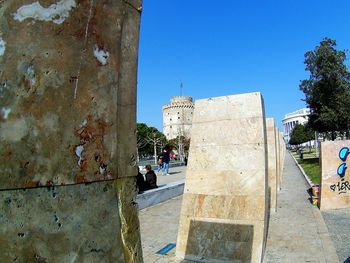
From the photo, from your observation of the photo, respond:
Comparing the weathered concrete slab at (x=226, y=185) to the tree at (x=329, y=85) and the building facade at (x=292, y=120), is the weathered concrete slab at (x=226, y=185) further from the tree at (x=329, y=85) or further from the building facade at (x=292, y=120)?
the building facade at (x=292, y=120)

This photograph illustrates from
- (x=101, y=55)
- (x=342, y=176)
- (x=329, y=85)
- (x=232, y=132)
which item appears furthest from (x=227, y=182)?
(x=329, y=85)

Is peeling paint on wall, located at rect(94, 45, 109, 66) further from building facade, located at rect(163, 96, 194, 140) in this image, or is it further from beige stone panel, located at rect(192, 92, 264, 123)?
building facade, located at rect(163, 96, 194, 140)

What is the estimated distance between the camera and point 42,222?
1.44 meters

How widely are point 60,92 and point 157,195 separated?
36.7 ft

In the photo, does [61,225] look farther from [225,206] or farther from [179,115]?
[179,115]

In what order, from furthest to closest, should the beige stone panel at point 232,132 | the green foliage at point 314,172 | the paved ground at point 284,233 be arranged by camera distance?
the green foliage at point 314,172
the beige stone panel at point 232,132
the paved ground at point 284,233

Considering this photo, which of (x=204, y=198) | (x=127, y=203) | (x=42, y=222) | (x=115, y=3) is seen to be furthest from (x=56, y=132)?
(x=204, y=198)

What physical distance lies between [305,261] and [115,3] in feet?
18.6

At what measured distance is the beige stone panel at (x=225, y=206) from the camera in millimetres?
6207

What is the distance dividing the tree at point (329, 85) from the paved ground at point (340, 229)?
19.1 metres

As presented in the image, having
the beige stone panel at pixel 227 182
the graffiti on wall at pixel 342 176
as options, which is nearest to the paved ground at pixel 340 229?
the graffiti on wall at pixel 342 176

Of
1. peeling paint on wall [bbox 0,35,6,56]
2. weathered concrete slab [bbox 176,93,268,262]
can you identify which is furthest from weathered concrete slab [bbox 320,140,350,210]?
peeling paint on wall [bbox 0,35,6,56]

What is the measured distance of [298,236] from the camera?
7.60 m

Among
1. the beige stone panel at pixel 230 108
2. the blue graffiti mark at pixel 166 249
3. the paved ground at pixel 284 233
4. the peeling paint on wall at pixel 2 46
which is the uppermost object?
the beige stone panel at pixel 230 108
